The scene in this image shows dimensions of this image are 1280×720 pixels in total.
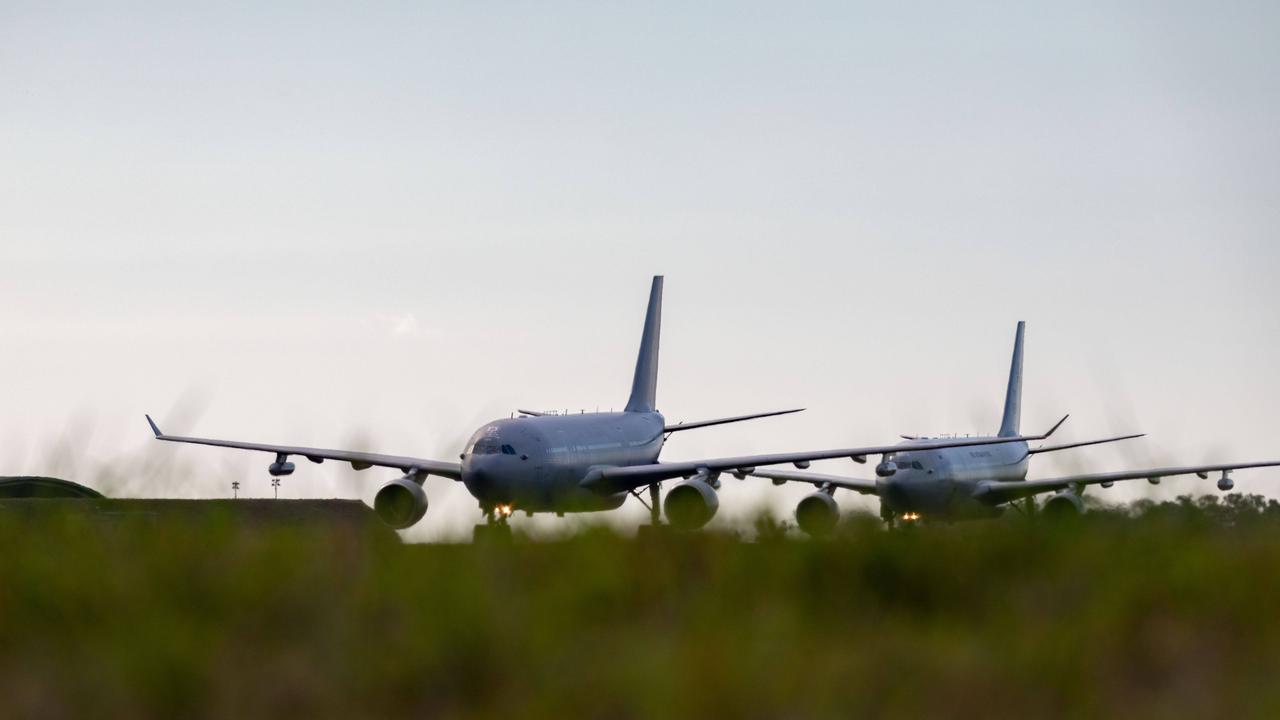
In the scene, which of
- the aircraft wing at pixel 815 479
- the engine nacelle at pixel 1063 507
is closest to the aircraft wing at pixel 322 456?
the aircraft wing at pixel 815 479

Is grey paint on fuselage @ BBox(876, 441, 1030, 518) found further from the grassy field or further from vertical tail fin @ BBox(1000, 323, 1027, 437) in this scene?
the grassy field

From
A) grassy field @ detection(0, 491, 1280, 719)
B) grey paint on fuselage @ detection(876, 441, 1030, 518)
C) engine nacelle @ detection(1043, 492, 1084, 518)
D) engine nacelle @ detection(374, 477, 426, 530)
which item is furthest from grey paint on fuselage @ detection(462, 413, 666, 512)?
grassy field @ detection(0, 491, 1280, 719)

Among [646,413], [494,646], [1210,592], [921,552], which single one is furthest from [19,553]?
[646,413]

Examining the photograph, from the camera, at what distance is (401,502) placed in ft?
125

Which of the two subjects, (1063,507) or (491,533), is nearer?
(491,533)

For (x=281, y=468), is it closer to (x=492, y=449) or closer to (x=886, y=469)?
(x=492, y=449)

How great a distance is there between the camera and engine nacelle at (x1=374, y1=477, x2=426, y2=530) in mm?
37500

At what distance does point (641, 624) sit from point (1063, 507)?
5.86 m

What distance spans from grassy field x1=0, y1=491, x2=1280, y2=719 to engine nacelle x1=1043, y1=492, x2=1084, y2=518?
890 mm

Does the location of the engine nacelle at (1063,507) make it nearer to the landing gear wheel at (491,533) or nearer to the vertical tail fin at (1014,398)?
the landing gear wheel at (491,533)

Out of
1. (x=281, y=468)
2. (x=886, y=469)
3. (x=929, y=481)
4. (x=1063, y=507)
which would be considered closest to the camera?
(x=1063, y=507)

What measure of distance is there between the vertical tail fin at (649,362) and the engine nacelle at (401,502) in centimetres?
2049

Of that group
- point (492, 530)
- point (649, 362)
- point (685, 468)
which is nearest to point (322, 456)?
point (685, 468)

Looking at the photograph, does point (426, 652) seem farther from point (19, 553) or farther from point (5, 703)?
point (19, 553)
